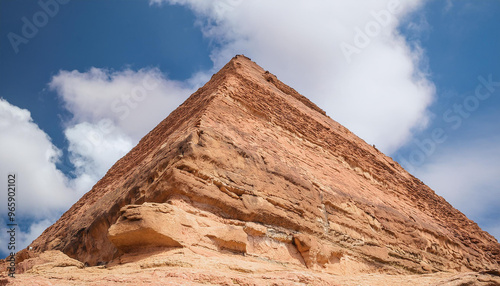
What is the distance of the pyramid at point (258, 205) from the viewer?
5.88 metres

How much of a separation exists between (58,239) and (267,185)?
235 inches

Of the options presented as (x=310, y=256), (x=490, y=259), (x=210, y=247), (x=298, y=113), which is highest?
(x=298, y=113)

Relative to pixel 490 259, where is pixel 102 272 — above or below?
below

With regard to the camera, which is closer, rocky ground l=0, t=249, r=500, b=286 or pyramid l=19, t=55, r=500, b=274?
rocky ground l=0, t=249, r=500, b=286

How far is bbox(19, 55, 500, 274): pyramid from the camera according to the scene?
5883 millimetres

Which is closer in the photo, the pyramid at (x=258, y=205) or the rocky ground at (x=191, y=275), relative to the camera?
the rocky ground at (x=191, y=275)

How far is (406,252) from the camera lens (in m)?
9.86

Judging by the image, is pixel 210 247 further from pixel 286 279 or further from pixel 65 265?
pixel 65 265

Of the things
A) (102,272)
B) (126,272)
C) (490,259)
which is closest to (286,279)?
(126,272)

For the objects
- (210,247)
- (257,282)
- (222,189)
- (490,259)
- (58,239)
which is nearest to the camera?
(257,282)

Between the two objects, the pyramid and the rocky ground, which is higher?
the pyramid

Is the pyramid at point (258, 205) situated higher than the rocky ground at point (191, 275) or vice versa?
the pyramid at point (258, 205)

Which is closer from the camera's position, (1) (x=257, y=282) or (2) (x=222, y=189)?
(1) (x=257, y=282)

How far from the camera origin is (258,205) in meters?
6.93
